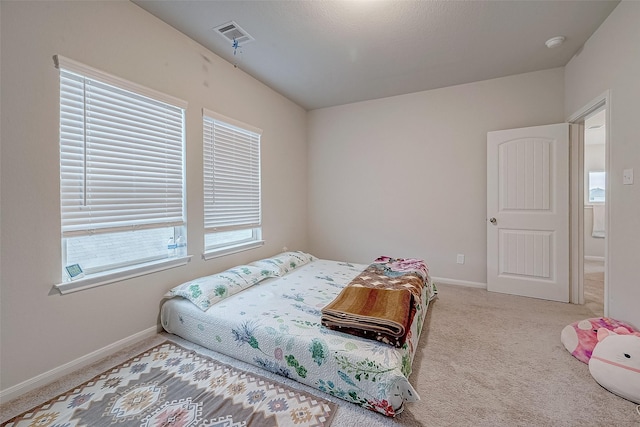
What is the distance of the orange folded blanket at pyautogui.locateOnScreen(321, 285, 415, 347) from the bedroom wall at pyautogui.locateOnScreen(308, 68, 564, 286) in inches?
80.1

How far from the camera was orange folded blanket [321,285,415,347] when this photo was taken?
150 cm

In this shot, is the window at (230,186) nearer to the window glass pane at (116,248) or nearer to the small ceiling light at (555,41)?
the window glass pane at (116,248)

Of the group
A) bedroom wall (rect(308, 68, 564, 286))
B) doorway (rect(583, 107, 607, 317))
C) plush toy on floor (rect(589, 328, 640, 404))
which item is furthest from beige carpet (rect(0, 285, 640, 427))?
doorway (rect(583, 107, 607, 317))

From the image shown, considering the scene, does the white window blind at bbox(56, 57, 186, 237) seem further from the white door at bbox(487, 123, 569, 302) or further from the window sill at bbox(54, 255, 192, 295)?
the white door at bbox(487, 123, 569, 302)

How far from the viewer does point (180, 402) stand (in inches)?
57.2

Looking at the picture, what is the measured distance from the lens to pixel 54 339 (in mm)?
1661

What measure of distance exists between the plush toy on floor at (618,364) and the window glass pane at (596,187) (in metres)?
4.96

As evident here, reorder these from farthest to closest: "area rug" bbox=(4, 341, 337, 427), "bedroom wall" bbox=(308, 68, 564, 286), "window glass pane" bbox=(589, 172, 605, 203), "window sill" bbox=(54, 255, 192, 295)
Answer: "window glass pane" bbox=(589, 172, 605, 203) → "bedroom wall" bbox=(308, 68, 564, 286) → "window sill" bbox=(54, 255, 192, 295) → "area rug" bbox=(4, 341, 337, 427)

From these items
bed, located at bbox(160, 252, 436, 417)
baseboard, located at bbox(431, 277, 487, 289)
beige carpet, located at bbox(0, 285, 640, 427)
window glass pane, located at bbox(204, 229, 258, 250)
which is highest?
window glass pane, located at bbox(204, 229, 258, 250)

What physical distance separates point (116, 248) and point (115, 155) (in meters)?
0.70

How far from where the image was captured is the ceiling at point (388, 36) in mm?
2051

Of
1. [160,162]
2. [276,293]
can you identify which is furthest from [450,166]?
[160,162]

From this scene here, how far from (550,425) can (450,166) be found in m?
2.80

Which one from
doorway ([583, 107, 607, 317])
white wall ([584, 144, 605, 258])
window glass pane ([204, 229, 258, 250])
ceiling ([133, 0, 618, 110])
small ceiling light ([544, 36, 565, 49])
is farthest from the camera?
white wall ([584, 144, 605, 258])
